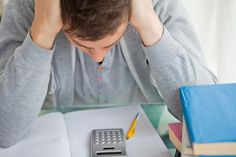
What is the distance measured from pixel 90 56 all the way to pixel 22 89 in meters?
0.18

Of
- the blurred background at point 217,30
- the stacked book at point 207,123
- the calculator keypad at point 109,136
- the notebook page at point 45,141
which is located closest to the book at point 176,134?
the stacked book at point 207,123

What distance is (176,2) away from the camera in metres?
0.89

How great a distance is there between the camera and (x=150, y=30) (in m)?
0.74

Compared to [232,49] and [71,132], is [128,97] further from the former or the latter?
[232,49]

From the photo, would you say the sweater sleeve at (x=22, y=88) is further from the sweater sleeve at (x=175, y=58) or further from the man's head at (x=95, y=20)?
the sweater sleeve at (x=175, y=58)

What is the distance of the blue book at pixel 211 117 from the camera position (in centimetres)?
56

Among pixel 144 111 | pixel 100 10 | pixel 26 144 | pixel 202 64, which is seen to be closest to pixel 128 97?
pixel 144 111

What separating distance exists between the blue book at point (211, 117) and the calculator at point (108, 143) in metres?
0.15

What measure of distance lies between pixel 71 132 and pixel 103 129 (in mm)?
74

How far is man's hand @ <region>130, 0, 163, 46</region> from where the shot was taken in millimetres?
695

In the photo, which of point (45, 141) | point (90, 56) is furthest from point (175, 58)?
point (45, 141)

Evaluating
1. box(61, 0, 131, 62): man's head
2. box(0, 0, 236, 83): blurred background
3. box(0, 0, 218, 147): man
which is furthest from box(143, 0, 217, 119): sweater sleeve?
box(0, 0, 236, 83): blurred background

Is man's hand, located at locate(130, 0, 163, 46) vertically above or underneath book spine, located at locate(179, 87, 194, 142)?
above

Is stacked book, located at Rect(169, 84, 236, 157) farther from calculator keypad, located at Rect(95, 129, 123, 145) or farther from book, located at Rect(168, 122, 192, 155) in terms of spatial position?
calculator keypad, located at Rect(95, 129, 123, 145)
